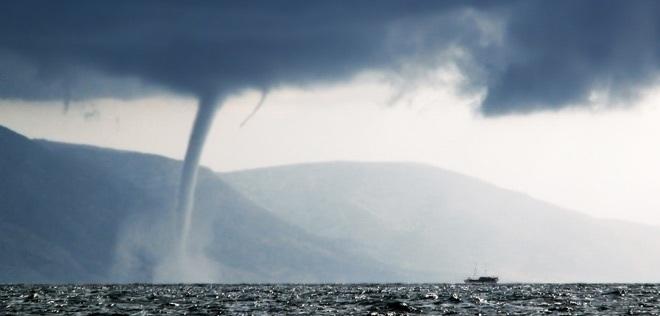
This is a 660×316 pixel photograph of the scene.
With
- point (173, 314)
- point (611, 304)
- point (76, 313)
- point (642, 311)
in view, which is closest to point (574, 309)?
point (642, 311)

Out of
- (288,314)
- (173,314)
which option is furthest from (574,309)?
(173,314)

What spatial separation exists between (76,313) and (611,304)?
68.3m

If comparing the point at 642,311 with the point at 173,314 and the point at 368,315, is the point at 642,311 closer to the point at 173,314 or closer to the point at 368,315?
the point at 368,315

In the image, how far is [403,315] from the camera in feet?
383

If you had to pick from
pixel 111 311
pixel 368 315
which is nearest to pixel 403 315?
pixel 368 315

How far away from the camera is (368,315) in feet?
381

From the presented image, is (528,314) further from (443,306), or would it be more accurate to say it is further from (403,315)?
(443,306)

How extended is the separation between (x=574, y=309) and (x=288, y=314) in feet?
110

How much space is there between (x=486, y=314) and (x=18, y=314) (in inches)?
1884

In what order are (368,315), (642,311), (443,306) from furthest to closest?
(443,306)
(642,311)
(368,315)

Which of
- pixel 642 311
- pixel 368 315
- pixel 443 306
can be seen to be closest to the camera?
pixel 368 315

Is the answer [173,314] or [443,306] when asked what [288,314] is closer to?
[173,314]

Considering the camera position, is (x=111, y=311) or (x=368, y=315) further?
(x=111, y=311)

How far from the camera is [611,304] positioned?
14975cm
